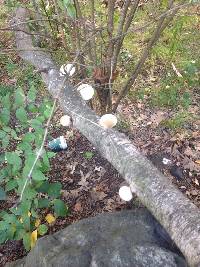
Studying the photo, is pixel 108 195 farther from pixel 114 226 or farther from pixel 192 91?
pixel 192 91

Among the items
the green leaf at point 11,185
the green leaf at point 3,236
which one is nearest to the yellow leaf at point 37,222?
the green leaf at point 3,236

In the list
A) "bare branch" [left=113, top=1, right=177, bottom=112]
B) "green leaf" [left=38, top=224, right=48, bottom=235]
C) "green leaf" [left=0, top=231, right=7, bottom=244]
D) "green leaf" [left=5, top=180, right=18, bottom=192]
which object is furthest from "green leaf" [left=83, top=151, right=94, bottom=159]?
"green leaf" [left=0, top=231, right=7, bottom=244]

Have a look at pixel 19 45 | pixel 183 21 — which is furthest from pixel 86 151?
pixel 183 21

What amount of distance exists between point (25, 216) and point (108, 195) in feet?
3.15

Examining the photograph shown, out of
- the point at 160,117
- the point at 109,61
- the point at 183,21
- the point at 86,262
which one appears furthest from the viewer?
the point at 183,21

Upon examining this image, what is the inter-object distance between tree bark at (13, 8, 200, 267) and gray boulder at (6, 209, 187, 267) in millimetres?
224

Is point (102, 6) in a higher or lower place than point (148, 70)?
higher

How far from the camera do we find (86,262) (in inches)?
92.7

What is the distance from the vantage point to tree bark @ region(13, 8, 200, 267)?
2042 millimetres

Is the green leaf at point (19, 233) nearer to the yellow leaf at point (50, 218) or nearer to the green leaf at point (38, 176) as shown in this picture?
the yellow leaf at point (50, 218)

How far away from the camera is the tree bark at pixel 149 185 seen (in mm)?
2042

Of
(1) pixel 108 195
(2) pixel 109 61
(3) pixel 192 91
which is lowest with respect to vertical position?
(1) pixel 108 195

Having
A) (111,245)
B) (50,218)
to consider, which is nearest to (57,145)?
(50,218)

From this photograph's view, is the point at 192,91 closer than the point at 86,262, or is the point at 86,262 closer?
the point at 86,262
